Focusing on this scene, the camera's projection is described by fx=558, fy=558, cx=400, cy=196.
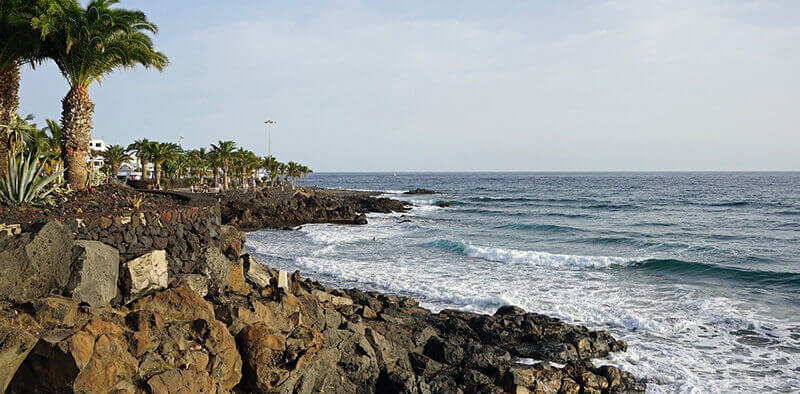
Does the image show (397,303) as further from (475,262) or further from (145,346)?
(475,262)

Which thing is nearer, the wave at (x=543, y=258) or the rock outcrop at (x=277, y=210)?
the wave at (x=543, y=258)

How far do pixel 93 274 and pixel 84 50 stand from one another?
932 centimetres

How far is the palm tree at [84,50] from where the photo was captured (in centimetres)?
1441

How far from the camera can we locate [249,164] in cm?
6831

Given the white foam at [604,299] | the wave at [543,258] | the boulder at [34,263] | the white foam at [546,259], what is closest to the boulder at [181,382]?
the boulder at [34,263]

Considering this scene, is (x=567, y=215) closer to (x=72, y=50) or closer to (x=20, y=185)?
(x=72, y=50)

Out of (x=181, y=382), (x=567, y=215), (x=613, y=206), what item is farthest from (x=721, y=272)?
(x=613, y=206)

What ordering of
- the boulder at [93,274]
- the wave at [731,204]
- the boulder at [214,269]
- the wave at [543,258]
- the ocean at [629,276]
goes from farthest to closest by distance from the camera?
the wave at [731,204] < the wave at [543,258] < the ocean at [629,276] < the boulder at [214,269] < the boulder at [93,274]

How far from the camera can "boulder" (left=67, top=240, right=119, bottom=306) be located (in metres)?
7.82

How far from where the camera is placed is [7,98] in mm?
15227

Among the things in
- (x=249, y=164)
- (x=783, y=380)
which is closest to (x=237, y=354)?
(x=783, y=380)

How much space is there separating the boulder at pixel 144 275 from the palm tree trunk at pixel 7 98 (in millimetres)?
8302

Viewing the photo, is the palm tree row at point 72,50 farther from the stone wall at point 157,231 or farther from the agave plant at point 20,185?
the stone wall at point 157,231

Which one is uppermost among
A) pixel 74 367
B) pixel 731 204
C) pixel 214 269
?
pixel 214 269
